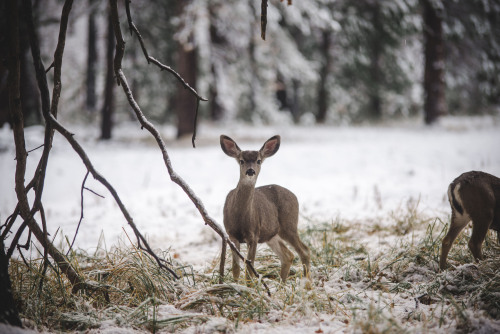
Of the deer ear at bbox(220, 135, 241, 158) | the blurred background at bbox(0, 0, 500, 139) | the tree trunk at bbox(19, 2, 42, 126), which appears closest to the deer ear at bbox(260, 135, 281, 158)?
the deer ear at bbox(220, 135, 241, 158)

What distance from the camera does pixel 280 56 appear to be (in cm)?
1380

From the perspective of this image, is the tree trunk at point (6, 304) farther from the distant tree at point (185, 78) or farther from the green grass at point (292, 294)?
the distant tree at point (185, 78)

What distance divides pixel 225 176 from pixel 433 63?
9.43 m

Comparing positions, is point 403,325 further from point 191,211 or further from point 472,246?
point 191,211

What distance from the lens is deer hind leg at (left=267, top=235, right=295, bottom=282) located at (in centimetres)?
341

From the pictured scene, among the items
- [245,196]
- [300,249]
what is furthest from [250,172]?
[300,249]

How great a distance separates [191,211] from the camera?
20.8 feet

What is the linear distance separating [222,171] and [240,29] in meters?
5.75

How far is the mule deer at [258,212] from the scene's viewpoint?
3150mm

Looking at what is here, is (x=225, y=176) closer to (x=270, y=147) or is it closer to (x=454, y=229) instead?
(x=270, y=147)

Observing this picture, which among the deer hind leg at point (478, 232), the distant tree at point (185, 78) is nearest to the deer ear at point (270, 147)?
the deer hind leg at point (478, 232)

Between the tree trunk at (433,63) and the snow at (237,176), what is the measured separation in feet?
2.77

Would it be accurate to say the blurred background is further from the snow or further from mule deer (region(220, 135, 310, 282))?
mule deer (region(220, 135, 310, 282))

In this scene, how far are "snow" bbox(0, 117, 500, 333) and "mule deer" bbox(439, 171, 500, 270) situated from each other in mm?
488
